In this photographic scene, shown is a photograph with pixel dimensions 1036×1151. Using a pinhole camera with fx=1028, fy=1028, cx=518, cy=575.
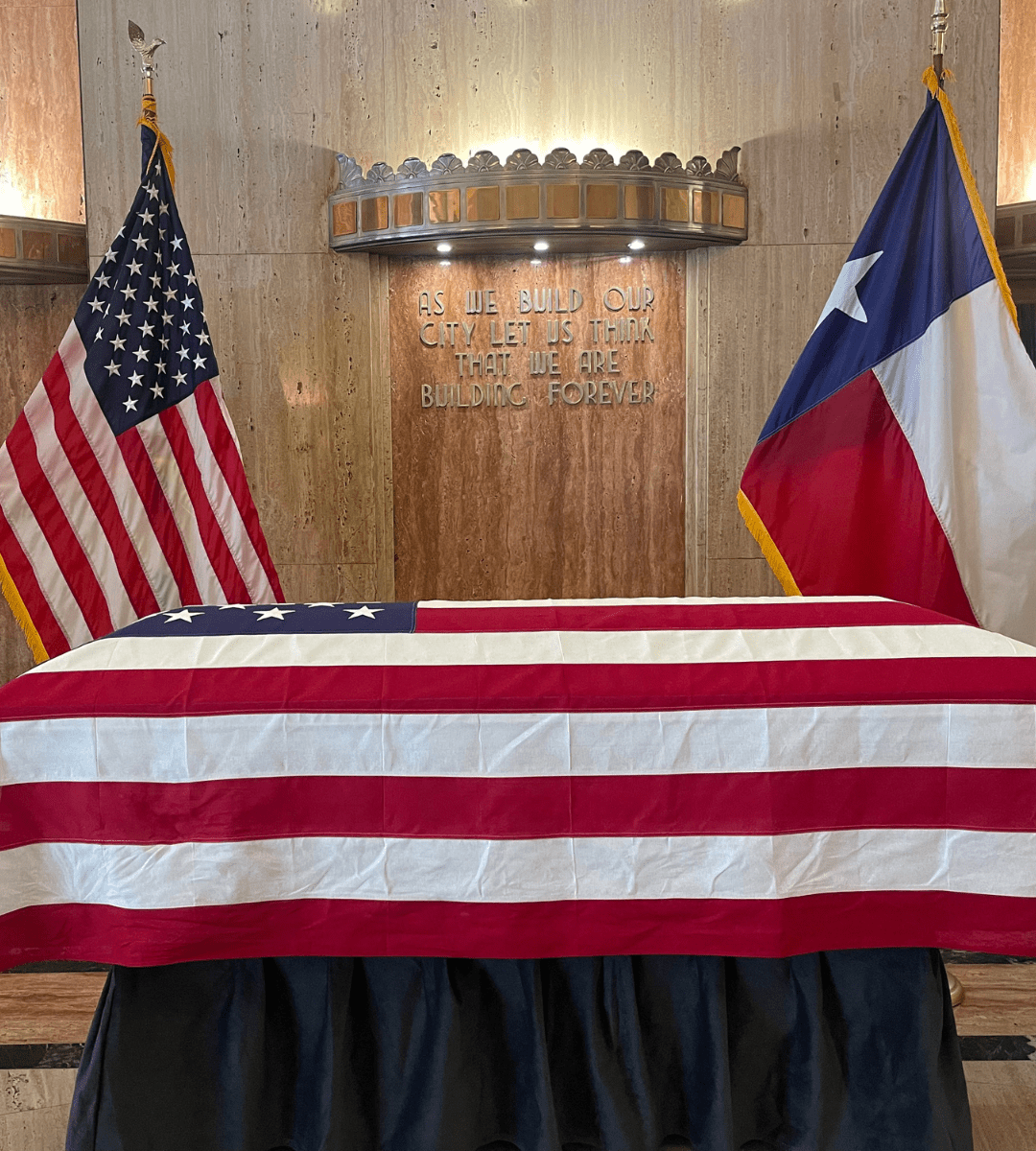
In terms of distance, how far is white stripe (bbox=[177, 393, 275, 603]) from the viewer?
3.41 meters

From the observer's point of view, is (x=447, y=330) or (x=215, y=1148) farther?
(x=447, y=330)

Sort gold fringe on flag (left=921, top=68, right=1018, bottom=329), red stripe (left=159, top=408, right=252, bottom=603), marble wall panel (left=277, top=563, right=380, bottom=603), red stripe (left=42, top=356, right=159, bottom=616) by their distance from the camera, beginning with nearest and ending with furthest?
gold fringe on flag (left=921, top=68, right=1018, bottom=329), red stripe (left=42, top=356, right=159, bottom=616), red stripe (left=159, top=408, right=252, bottom=603), marble wall panel (left=277, top=563, right=380, bottom=603)

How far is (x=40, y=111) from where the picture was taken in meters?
5.13

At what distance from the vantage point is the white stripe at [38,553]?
304cm

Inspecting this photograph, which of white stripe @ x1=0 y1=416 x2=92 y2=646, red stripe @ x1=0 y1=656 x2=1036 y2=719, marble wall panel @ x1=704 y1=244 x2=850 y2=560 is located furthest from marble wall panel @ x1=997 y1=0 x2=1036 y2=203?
white stripe @ x1=0 y1=416 x2=92 y2=646

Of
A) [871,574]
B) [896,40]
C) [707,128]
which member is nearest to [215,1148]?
[871,574]

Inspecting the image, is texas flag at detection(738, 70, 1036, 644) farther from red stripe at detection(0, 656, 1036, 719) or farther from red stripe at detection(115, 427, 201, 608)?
red stripe at detection(115, 427, 201, 608)

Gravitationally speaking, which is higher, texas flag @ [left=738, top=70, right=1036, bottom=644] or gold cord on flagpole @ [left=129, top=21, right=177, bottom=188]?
gold cord on flagpole @ [left=129, top=21, right=177, bottom=188]

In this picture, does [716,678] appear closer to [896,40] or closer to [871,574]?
[871,574]

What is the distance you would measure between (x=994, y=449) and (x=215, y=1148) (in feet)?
8.05

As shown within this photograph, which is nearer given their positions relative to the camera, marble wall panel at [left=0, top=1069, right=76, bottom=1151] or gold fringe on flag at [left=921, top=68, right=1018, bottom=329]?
marble wall panel at [left=0, top=1069, right=76, bottom=1151]

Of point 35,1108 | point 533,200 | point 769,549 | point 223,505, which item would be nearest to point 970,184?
point 769,549

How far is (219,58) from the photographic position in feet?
15.7

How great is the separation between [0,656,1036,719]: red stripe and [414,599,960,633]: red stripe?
0.60 feet
